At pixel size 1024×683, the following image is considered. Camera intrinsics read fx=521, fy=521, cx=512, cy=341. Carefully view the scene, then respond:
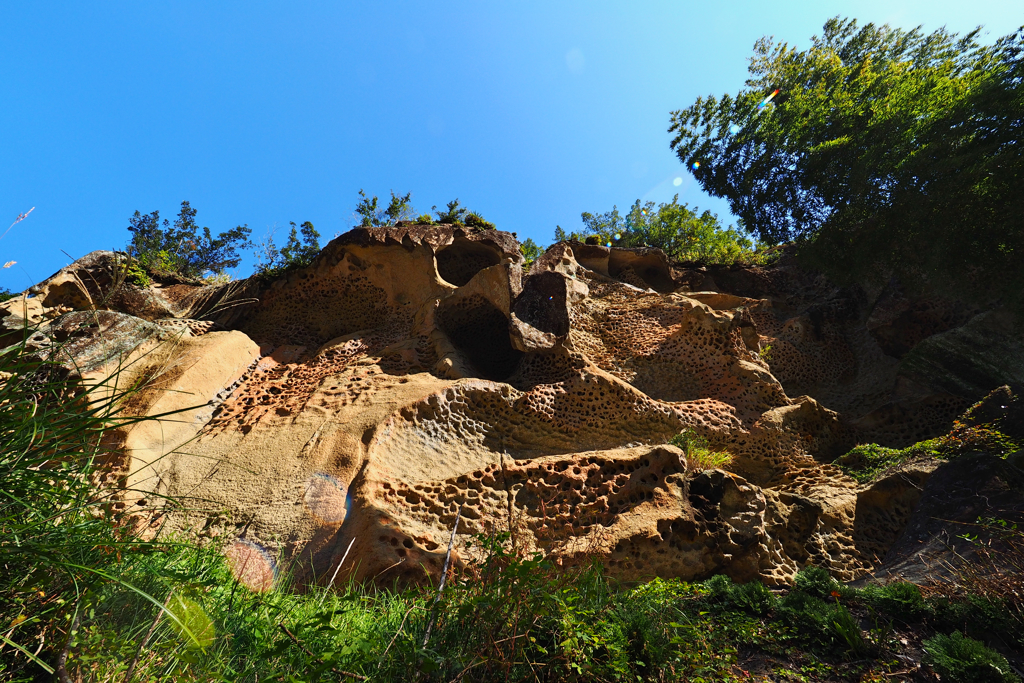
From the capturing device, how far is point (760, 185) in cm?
1418

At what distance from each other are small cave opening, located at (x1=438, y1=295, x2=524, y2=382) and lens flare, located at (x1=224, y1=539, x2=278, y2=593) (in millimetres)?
4376

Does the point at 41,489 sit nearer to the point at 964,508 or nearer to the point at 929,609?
the point at 929,609

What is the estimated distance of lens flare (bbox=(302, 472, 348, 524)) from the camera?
5.50 m

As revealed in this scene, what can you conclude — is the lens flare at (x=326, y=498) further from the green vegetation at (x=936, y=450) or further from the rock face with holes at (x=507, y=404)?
the green vegetation at (x=936, y=450)

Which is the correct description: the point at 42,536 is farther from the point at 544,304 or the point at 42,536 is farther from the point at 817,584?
the point at 544,304

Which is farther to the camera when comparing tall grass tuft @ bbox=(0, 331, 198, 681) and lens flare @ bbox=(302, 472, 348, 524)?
lens flare @ bbox=(302, 472, 348, 524)

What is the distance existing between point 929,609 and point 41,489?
5039mm

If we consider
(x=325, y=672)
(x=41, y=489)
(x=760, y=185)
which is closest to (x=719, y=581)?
(x=325, y=672)

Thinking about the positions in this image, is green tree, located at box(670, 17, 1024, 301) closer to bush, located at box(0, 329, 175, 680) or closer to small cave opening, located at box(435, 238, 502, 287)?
small cave opening, located at box(435, 238, 502, 287)

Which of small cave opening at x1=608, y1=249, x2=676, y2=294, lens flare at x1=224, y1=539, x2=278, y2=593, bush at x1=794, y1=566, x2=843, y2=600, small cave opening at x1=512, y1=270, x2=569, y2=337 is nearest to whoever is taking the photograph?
bush at x1=794, y1=566, x2=843, y2=600

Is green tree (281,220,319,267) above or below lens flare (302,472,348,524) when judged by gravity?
above

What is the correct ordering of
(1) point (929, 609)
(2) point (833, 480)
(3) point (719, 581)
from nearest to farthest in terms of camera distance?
(1) point (929, 609)
(3) point (719, 581)
(2) point (833, 480)

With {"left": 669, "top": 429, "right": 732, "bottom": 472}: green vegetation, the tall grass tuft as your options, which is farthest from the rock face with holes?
the tall grass tuft

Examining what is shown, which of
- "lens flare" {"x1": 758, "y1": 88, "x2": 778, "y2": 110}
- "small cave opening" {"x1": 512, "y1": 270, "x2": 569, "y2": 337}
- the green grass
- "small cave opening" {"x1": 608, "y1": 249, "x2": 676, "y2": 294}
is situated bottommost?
the green grass
